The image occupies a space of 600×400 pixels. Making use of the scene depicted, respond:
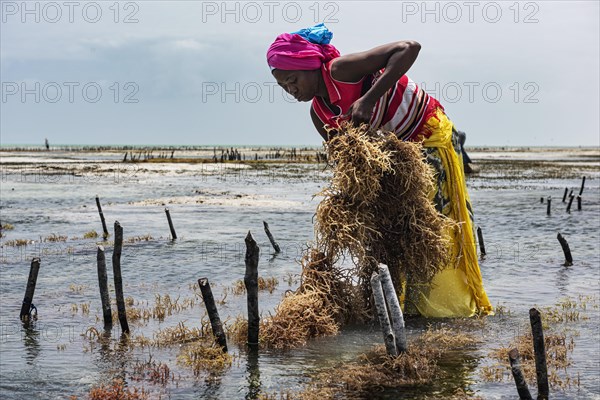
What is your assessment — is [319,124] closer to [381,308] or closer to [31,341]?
[381,308]

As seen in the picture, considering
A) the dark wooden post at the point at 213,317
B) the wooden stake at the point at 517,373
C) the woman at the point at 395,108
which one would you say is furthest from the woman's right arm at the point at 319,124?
the wooden stake at the point at 517,373

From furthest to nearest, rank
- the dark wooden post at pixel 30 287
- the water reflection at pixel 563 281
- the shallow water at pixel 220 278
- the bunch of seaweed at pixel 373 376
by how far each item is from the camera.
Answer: the water reflection at pixel 563 281 → the dark wooden post at pixel 30 287 → the shallow water at pixel 220 278 → the bunch of seaweed at pixel 373 376

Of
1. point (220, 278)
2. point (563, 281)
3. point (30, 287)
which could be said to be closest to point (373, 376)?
point (30, 287)

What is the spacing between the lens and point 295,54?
7789 millimetres

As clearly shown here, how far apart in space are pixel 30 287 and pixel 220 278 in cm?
505

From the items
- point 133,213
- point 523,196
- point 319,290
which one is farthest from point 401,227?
point 523,196

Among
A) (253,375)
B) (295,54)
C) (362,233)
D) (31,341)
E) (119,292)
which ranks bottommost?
(31,341)

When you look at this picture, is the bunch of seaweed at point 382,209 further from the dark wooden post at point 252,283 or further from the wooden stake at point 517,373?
the wooden stake at point 517,373

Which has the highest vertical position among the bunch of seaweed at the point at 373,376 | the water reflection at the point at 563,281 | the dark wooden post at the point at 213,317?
the dark wooden post at the point at 213,317

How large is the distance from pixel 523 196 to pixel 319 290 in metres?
34.6

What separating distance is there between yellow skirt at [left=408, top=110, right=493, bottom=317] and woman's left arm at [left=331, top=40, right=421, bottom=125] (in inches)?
49.3

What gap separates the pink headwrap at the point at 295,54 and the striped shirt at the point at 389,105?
126 millimetres

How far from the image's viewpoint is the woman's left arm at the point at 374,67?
295 inches

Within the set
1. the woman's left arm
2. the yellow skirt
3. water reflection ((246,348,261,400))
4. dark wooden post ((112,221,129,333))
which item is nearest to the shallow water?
water reflection ((246,348,261,400))
